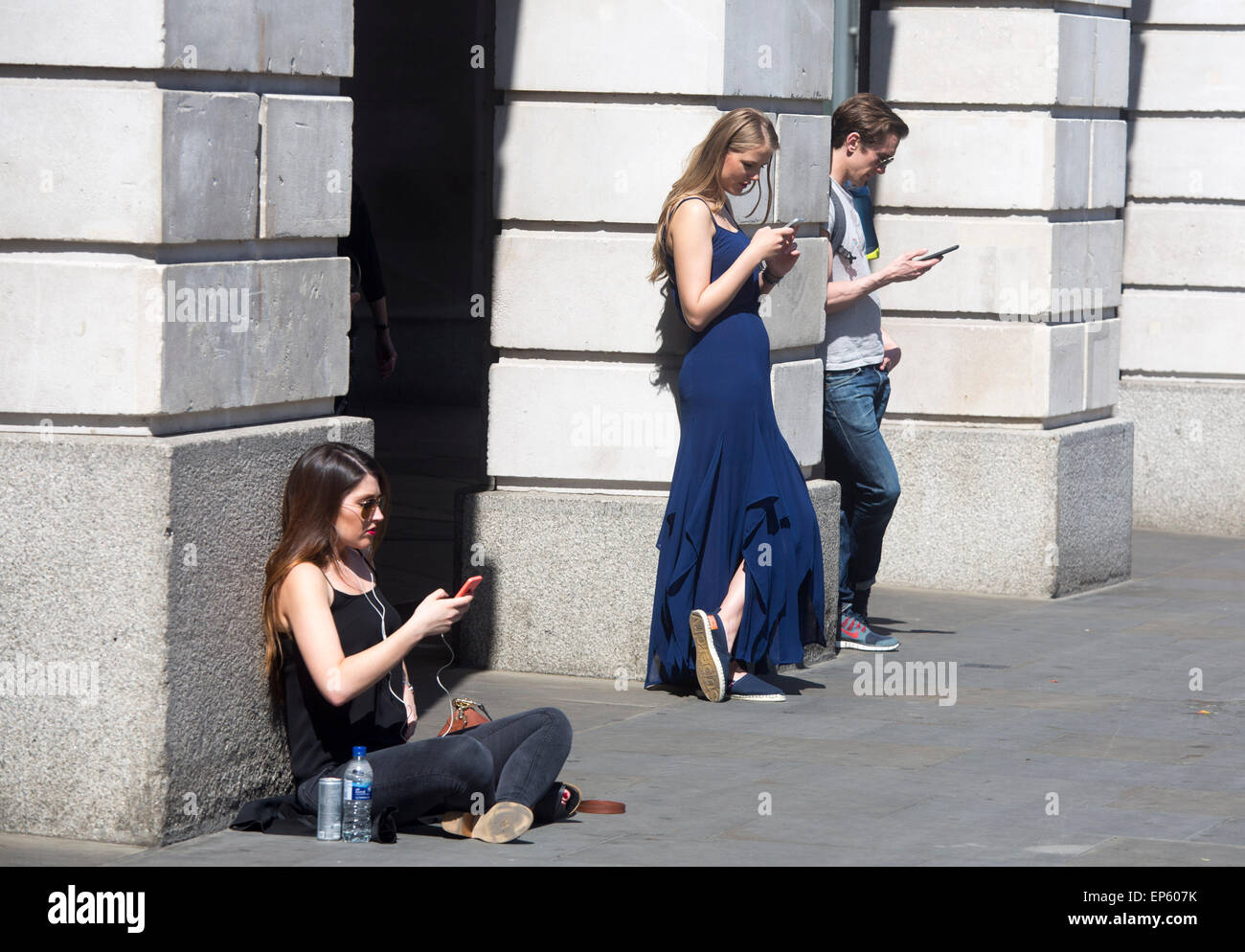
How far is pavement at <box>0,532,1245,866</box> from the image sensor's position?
18.5 feet

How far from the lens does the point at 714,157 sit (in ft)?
25.3

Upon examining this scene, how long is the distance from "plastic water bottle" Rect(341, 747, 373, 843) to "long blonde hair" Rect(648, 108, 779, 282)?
286cm

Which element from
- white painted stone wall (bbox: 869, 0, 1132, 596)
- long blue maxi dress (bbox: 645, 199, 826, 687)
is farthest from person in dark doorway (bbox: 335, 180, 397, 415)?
white painted stone wall (bbox: 869, 0, 1132, 596)

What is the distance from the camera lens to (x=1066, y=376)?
10.7 m

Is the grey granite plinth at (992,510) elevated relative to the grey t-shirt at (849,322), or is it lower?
lower

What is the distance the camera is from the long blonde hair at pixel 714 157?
300 inches

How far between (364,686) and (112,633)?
0.66m

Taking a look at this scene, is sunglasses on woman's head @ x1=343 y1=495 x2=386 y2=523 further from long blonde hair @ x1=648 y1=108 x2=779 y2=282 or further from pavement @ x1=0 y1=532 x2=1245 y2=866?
long blonde hair @ x1=648 y1=108 x2=779 y2=282

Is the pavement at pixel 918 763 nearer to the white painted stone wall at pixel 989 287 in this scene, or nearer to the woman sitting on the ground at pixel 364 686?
the woman sitting on the ground at pixel 364 686

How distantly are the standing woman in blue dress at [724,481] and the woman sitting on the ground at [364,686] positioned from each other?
1.91 meters

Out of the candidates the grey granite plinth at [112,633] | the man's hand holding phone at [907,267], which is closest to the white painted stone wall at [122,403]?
the grey granite plinth at [112,633]

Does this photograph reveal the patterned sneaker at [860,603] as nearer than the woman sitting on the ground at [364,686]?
No
